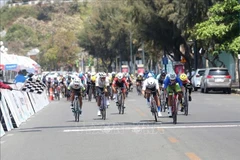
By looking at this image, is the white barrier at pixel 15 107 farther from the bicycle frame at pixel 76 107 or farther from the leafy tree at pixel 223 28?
the leafy tree at pixel 223 28

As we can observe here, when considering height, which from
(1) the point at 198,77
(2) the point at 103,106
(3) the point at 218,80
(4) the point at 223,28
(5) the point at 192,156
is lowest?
(5) the point at 192,156

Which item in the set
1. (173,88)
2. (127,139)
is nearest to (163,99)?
(173,88)

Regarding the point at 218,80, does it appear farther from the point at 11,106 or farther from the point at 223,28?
the point at 11,106

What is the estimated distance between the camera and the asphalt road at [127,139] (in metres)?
13.0

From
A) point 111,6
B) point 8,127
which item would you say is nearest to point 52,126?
point 8,127

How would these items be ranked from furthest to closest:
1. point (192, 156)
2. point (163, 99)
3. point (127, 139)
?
1. point (163, 99)
2. point (127, 139)
3. point (192, 156)

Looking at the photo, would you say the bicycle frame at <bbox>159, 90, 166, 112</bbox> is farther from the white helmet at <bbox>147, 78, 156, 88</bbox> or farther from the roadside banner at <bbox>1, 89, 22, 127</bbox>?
the roadside banner at <bbox>1, 89, 22, 127</bbox>

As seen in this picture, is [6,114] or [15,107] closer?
[6,114]

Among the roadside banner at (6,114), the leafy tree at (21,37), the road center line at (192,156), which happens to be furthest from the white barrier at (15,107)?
the leafy tree at (21,37)

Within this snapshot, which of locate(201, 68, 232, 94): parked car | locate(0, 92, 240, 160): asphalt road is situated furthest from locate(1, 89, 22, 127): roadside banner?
locate(201, 68, 232, 94): parked car

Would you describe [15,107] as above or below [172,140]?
above

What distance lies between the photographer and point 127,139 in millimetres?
15688

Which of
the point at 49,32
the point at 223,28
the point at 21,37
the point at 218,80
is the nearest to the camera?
the point at 218,80

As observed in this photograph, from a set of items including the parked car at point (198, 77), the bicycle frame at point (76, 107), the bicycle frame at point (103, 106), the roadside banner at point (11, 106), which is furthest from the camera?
the parked car at point (198, 77)
